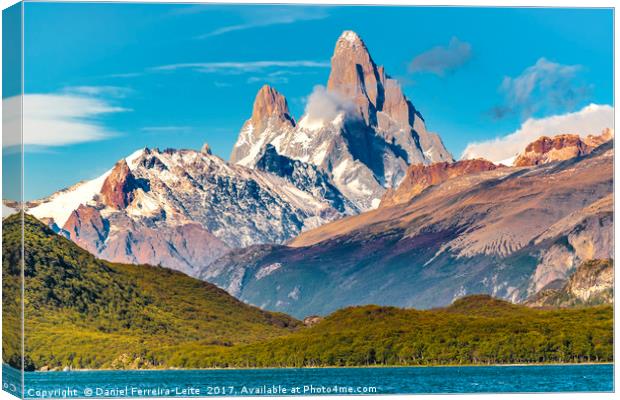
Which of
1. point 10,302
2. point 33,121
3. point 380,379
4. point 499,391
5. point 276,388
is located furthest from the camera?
point 380,379

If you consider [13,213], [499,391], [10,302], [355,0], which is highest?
[355,0]

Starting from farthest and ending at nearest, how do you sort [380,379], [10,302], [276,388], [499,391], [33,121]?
[380,379] → [33,121] → [499,391] → [276,388] → [10,302]

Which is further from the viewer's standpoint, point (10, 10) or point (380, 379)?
point (380, 379)

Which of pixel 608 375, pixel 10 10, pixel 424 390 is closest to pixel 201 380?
pixel 424 390

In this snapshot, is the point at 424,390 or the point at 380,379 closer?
the point at 424,390

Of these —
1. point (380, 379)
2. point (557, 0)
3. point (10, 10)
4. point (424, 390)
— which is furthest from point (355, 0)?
point (380, 379)

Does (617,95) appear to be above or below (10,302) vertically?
above

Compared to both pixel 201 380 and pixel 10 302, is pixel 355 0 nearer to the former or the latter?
pixel 10 302

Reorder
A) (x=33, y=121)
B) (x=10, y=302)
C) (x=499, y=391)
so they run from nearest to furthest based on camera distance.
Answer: (x=10, y=302), (x=499, y=391), (x=33, y=121)

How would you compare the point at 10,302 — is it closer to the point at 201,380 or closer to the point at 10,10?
the point at 10,10
